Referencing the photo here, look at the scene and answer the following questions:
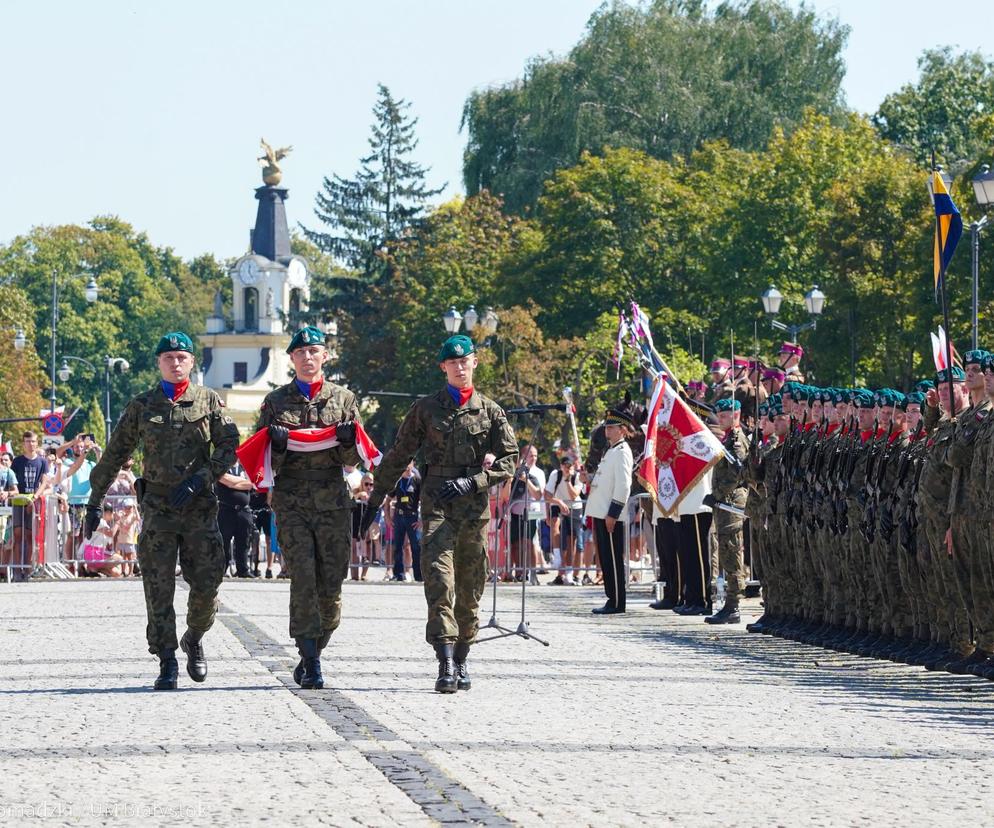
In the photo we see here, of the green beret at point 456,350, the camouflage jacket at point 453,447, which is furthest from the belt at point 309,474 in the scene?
the green beret at point 456,350

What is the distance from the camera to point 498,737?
10.5m

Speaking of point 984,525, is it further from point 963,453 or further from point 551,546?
point 551,546

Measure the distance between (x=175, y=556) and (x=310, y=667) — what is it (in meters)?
1.22

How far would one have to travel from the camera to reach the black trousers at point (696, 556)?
21.4 meters

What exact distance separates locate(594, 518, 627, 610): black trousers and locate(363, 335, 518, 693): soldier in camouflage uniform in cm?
835

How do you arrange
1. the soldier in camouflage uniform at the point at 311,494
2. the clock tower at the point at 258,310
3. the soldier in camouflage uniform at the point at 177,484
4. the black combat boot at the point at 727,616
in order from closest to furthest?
the soldier in camouflage uniform at the point at 311,494
the soldier in camouflage uniform at the point at 177,484
the black combat boot at the point at 727,616
the clock tower at the point at 258,310

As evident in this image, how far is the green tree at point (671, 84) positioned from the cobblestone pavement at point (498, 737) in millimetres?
50679

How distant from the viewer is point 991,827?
7.98 m

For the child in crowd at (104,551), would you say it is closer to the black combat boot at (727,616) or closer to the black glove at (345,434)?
the black combat boot at (727,616)

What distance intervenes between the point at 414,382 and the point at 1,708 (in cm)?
6308

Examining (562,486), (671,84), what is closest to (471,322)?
(671,84)

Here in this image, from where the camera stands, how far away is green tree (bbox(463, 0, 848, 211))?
6681cm

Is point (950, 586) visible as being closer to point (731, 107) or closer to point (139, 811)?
point (139, 811)

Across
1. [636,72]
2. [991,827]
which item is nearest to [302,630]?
[991,827]
